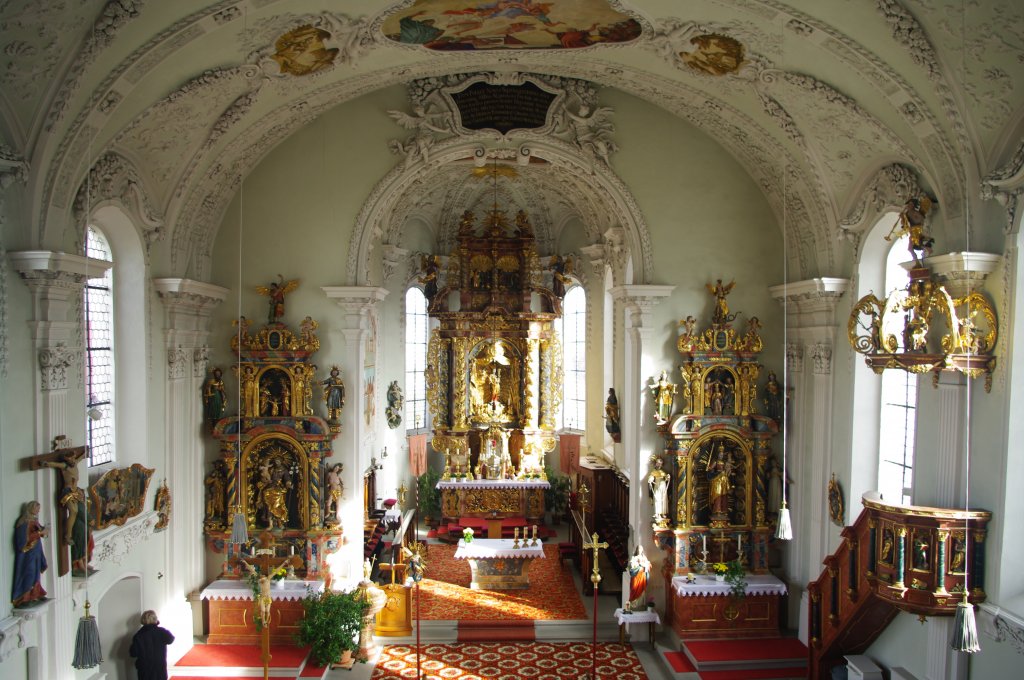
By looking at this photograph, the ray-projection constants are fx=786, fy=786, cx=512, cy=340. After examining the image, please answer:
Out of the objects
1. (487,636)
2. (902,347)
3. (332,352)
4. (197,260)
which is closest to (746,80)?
(902,347)

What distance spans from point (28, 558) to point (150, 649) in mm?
2934

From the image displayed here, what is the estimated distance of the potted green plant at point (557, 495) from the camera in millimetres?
20281

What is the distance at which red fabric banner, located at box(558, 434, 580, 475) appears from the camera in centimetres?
2014

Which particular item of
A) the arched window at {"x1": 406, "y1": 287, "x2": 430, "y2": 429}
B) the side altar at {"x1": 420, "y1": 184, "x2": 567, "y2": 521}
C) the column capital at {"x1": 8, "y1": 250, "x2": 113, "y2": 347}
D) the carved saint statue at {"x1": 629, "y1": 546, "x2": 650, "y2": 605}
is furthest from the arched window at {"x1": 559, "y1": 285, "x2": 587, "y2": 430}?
the column capital at {"x1": 8, "y1": 250, "x2": 113, "y2": 347}

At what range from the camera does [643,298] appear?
532 inches

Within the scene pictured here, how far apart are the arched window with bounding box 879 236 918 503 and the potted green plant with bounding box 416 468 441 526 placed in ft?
38.0

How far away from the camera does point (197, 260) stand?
1278 cm

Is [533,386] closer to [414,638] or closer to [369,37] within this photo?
[414,638]

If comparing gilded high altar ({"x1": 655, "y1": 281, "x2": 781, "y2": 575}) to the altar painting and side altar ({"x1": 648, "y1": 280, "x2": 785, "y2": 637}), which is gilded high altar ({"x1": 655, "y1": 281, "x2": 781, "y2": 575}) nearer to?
side altar ({"x1": 648, "y1": 280, "x2": 785, "y2": 637})

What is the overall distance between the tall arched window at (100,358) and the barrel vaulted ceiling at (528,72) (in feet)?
2.67

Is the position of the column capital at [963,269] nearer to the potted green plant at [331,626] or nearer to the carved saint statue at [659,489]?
the carved saint statue at [659,489]

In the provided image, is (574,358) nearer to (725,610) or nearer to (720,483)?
Result: (720,483)

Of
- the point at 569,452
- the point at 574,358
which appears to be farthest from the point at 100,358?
the point at 574,358

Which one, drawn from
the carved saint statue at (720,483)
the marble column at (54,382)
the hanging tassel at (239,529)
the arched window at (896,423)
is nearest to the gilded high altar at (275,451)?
the hanging tassel at (239,529)
